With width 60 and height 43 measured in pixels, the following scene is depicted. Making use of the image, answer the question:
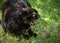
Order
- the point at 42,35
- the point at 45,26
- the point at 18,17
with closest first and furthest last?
the point at 18,17 < the point at 42,35 < the point at 45,26

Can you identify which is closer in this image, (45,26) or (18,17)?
(18,17)

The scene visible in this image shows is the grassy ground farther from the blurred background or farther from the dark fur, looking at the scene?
the dark fur

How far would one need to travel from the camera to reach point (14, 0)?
6.01m


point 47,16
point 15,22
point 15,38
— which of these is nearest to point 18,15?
point 15,22

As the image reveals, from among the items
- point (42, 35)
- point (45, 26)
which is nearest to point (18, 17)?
point (42, 35)

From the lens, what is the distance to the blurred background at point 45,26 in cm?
615

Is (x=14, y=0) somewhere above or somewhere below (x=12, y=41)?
above

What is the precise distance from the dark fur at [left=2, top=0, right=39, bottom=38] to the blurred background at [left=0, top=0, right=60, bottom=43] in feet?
0.56

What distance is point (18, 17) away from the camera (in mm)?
5895

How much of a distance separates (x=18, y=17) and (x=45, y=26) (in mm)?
1146

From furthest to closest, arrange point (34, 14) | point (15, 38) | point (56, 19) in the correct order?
point (56, 19) < point (15, 38) < point (34, 14)

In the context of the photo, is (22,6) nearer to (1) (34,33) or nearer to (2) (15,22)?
(2) (15,22)

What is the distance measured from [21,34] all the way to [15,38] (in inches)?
7.5

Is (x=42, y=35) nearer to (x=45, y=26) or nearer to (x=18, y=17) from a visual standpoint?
(x=45, y=26)
